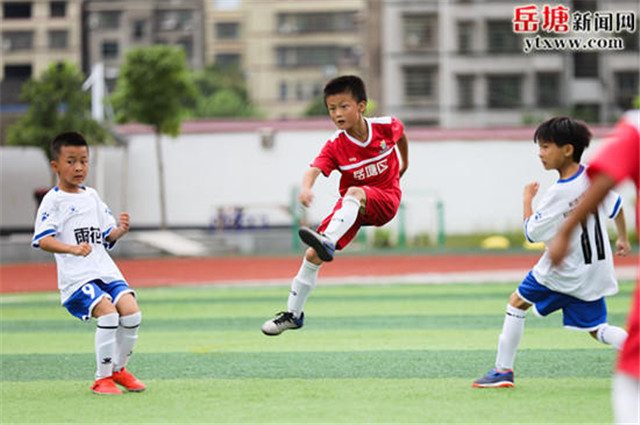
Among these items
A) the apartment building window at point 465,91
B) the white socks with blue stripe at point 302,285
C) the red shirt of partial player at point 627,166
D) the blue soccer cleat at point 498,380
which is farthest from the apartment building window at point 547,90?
the red shirt of partial player at point 627,166

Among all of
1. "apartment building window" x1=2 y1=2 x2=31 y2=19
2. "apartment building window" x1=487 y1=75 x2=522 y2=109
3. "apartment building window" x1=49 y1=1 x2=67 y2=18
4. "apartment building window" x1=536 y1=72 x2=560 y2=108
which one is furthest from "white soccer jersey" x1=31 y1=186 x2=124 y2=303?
"apartment building window" x1=2 y1=2 x2=31 y2=19

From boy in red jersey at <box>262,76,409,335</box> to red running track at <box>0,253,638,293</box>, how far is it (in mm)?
10989

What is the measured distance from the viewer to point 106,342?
6.65m

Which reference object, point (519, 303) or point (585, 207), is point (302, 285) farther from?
point (585, 207)

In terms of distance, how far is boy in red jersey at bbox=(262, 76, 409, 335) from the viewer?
23.1ft

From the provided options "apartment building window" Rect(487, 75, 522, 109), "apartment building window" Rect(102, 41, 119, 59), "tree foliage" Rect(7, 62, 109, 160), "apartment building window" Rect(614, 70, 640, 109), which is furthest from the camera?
"apartment building window" Rect(102, 41, 119, 59)

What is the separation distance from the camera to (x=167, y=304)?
571 inches

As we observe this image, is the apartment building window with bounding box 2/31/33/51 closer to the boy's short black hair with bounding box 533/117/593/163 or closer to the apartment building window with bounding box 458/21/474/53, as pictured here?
the apartment building window with bounding box 458/21/474/53

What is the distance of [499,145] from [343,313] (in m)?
19.9

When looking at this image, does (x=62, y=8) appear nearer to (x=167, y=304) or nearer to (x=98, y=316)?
(x=167, y=304)

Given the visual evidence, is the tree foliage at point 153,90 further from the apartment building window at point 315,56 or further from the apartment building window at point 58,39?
the apartment building window at point 315,56

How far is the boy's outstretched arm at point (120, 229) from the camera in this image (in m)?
6.69

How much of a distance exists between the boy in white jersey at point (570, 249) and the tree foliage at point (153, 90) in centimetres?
2390

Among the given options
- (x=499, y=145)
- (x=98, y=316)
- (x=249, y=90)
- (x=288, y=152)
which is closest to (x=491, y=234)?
(x=499, y=145)
